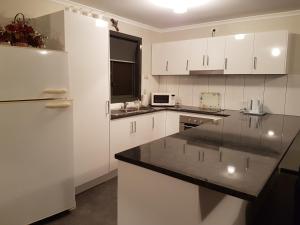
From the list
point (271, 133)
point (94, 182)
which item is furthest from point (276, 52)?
point (94, 182)

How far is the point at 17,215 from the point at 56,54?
1412mm

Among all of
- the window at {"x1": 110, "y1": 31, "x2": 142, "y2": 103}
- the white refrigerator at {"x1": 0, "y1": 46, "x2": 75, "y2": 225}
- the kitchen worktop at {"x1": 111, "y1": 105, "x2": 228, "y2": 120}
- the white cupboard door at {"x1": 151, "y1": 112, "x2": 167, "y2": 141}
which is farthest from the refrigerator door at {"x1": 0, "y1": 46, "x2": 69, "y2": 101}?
the white cupboard door at {"x1": 151, "y1": 112, "x2": 167, "y2": 141}

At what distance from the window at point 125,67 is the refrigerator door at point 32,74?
1.49 metres

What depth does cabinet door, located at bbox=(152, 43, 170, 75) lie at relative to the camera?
3961 mm

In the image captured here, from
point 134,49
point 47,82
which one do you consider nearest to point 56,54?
point 47,82

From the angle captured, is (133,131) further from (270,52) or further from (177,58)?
(270,52)

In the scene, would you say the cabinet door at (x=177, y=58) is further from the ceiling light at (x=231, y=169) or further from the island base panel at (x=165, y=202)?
the ceiling light at (x=231, y=169)

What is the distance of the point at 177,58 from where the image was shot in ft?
12.5

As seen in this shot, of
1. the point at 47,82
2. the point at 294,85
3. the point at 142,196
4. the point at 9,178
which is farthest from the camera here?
the point at 294,85

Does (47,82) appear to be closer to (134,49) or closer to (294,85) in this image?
(134,49)

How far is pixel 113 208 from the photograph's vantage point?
2363 mm

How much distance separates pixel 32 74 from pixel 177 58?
2479 millimetres

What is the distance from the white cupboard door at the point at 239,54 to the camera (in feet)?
10.2

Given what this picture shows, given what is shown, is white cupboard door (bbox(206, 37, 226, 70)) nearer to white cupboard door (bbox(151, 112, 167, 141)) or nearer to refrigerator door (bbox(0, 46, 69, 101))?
white cupboard door (bbox(151, 112, 167, 141))
